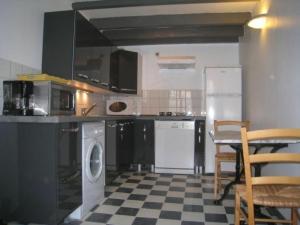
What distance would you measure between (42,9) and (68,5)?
0.54 m

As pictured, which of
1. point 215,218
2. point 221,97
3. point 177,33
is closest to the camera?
point 215,218

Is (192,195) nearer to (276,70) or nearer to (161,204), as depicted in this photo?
(161,204)

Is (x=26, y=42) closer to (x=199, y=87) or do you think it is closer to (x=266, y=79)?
(x=266, y=79)

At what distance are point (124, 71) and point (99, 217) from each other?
2.46m

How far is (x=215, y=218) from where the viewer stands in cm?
218

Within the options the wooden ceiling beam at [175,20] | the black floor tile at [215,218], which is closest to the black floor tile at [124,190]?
the black floor tile at [215,218]

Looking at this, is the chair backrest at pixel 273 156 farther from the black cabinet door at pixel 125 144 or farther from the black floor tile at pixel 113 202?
the black cabinet door at pixel 125 144

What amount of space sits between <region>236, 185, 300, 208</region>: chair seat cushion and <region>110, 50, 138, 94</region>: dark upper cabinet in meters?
2.67

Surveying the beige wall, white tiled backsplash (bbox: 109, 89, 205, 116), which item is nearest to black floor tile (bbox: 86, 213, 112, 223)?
the beige wall

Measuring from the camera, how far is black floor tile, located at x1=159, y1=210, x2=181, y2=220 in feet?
7.20

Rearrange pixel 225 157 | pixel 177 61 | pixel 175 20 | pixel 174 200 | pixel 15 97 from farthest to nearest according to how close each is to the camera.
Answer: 1. pixel 177 61
2. pixel 175 20
3. pixel 225 157
4. pixel 174 200
5. pixel 15 97

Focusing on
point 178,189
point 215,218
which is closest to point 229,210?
point 215,218

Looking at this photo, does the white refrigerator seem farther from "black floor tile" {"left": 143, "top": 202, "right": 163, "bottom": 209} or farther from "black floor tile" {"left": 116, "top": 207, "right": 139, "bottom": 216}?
"black floor tile" {"left": 116, "top": 207, "right": 139, "bottom": 216}

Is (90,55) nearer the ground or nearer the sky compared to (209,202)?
nearer the sky
